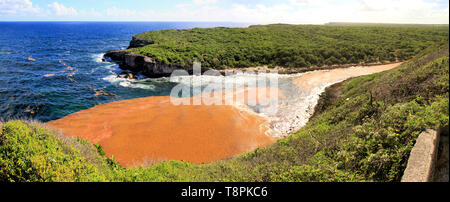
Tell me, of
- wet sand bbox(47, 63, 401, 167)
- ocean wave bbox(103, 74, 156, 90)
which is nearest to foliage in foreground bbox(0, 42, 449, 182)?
wet sand bbox(47, 63, 401, 167)

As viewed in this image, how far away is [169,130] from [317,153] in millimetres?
11735

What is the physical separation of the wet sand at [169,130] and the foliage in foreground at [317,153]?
170 inches

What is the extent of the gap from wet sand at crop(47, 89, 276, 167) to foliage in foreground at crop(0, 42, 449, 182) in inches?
170

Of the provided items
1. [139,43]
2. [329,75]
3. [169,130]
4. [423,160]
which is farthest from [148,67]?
[423,160]

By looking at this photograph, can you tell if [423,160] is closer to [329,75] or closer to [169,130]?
[169,130]

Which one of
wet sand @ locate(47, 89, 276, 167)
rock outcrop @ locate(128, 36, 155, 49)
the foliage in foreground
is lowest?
wet sand @ locate(47, 89, 276, 167)

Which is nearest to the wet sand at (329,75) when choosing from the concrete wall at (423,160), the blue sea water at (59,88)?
the blue sea water at (59,88)

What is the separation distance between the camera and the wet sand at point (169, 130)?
13.6 m

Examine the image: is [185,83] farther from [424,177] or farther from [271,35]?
[271,35]

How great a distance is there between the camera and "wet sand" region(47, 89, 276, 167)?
1359cm

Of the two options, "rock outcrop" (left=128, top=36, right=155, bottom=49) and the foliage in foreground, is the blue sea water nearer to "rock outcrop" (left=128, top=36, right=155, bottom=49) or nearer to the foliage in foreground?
"rock outcrop" (left=128, top=36, right=155, bottom=49)

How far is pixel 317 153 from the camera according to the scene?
25.2 feet

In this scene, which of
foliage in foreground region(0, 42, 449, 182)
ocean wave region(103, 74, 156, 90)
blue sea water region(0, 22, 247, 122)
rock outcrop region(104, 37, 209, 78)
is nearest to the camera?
foliage in foreground region(0, 42, 449, 182)
